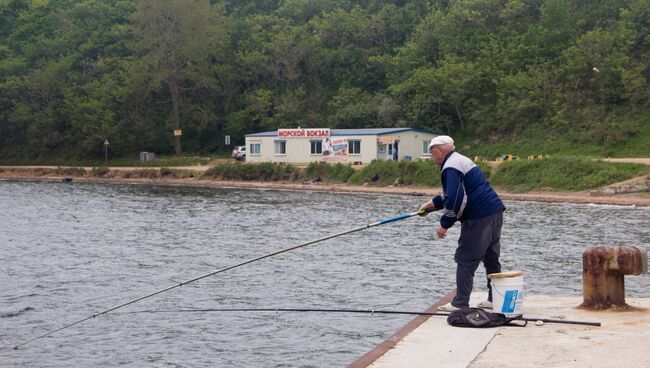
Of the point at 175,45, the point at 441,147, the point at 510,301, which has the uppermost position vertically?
the point at 175,45

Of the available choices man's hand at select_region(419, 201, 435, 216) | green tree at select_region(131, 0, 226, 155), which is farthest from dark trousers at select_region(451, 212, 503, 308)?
green tree at select_region(131, 0, 226, 155)

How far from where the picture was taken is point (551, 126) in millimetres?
60844

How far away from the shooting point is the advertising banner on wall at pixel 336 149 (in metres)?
62.1

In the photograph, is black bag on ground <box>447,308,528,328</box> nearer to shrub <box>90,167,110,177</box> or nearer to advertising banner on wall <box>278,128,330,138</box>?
advertising banner on wall <box>278,128,330,138</box>

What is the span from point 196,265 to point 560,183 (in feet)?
89.5

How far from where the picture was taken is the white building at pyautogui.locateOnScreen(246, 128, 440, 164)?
2405 inches

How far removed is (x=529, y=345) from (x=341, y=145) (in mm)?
52802

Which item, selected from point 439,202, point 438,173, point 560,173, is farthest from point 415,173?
point 439,202

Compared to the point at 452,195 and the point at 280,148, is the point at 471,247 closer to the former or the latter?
the point at 452,195

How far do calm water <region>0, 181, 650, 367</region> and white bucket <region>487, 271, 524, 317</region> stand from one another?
3125mm

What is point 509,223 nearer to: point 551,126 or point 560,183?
point 560,183

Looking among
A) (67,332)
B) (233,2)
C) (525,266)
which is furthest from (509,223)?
(233,2)

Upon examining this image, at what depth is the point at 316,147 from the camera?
210 ft

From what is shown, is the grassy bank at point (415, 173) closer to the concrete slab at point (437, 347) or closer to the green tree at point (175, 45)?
the green tree at point (175, 45)
